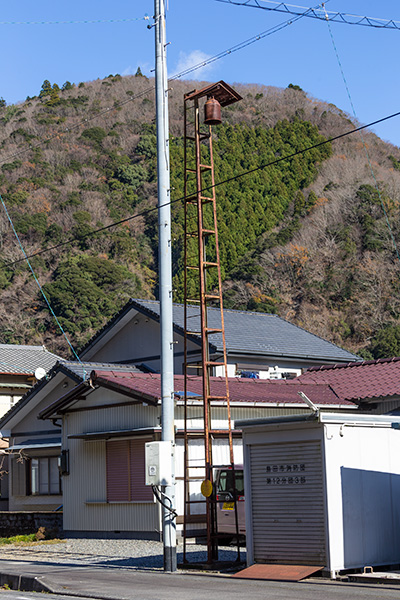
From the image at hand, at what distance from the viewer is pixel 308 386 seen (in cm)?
2345

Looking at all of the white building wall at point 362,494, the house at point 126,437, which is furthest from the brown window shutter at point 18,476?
the white building wall at point 362,494

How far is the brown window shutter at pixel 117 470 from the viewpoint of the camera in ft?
64.8

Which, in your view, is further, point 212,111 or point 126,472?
point 126,472

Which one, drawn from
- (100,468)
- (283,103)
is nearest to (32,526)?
(100,468)

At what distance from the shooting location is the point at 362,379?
23078 millimetres

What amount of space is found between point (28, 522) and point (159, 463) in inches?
420

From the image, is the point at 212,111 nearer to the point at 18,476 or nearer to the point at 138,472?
the point at 138,472

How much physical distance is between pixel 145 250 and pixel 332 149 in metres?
27.3

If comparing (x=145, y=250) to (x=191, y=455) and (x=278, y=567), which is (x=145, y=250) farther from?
(x=278, y=567)

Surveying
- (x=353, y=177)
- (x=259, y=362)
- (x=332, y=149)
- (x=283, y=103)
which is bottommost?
(x=259, y=362)

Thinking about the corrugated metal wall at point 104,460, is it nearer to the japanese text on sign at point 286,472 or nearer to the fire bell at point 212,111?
the japanese text on sign at point 286,472

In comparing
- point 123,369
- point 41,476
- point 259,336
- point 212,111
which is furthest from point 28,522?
point 212,111

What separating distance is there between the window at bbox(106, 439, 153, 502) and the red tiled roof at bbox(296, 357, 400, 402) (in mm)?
5914

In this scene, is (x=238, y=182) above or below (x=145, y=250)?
above
